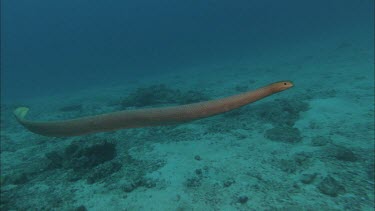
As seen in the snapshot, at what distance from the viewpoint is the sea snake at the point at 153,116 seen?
12.4 ft

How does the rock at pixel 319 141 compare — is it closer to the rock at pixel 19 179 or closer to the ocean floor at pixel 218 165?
the ocean floor at pixel 218 165

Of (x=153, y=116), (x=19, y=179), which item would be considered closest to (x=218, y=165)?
(x=153, y=116)

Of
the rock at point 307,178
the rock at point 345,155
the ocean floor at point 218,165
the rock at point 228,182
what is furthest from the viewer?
the rock at point 345,155

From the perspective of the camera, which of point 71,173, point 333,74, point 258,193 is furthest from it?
point 333,74

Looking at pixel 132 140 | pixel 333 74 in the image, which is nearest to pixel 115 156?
pixel 132 140

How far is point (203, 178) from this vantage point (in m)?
5.38

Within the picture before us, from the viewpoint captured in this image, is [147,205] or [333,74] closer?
[147,205]

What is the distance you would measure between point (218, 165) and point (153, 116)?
223 cm

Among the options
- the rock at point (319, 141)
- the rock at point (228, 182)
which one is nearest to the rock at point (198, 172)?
the rock at point (228, 182)

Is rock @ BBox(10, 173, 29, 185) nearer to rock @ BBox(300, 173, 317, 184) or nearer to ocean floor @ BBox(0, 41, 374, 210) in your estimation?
ocean floor @ BBox(0, 41, 374, 210)

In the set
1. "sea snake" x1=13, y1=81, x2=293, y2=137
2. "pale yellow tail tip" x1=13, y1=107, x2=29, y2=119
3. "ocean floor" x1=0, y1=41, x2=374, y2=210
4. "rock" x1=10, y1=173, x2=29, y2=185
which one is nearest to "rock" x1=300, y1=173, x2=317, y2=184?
"ocean floor" x1=0, y1=41, x2=374, y2=210

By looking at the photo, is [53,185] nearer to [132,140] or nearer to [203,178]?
[132,140]

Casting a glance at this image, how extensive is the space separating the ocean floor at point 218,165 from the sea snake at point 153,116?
4.78 ft

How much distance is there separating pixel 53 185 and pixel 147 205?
7.79 ft
